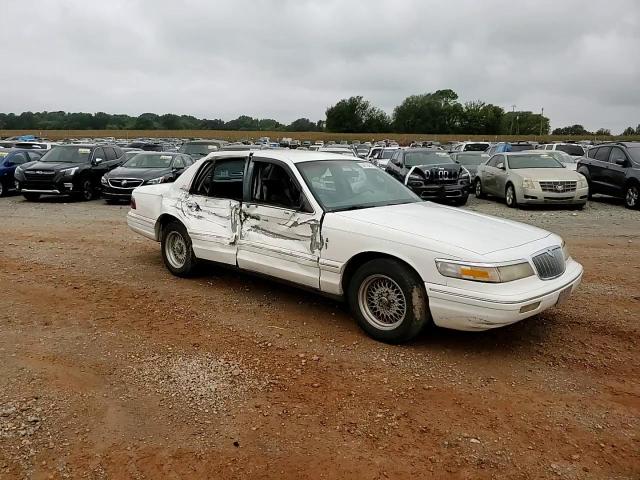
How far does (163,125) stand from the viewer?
9081 cm

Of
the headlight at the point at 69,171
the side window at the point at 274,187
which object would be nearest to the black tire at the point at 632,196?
the side window at the point at 274,187

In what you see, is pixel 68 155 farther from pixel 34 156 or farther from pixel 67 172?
pixel 34 156

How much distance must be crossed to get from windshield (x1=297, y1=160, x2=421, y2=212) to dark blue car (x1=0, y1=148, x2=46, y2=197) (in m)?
15.2

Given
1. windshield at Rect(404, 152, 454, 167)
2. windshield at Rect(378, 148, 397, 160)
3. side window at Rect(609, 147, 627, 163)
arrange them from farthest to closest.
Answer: windshield at Rect(378, 148, 397, 160) < windshield at Rect(404, 152, 454, 167) < side window at Rect(609, 147, 627, 163)

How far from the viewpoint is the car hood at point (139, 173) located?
15.3 m

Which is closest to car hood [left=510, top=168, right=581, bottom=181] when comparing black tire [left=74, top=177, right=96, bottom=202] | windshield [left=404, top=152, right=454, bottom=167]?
windshield [left=404, top=152, right=454, bottom=167]

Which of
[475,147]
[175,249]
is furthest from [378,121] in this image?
[175,249]

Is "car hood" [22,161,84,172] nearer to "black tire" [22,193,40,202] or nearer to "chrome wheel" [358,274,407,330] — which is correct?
"black tire" [22,193,40,202]

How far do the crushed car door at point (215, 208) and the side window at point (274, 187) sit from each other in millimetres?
223

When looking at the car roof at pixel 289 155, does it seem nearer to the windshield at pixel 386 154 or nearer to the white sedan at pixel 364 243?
the white sedan at pixel 364 243

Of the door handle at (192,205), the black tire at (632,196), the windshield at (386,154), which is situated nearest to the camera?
the door handle at (192,205)

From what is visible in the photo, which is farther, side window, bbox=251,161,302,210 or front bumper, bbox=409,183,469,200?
front bumper, bbox=409,183,469,200

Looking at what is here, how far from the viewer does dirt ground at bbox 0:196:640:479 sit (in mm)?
3064

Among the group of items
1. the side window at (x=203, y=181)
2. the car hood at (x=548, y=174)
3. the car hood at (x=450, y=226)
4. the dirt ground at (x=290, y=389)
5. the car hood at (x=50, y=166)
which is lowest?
the dirt ground at (x=290, y=389)
